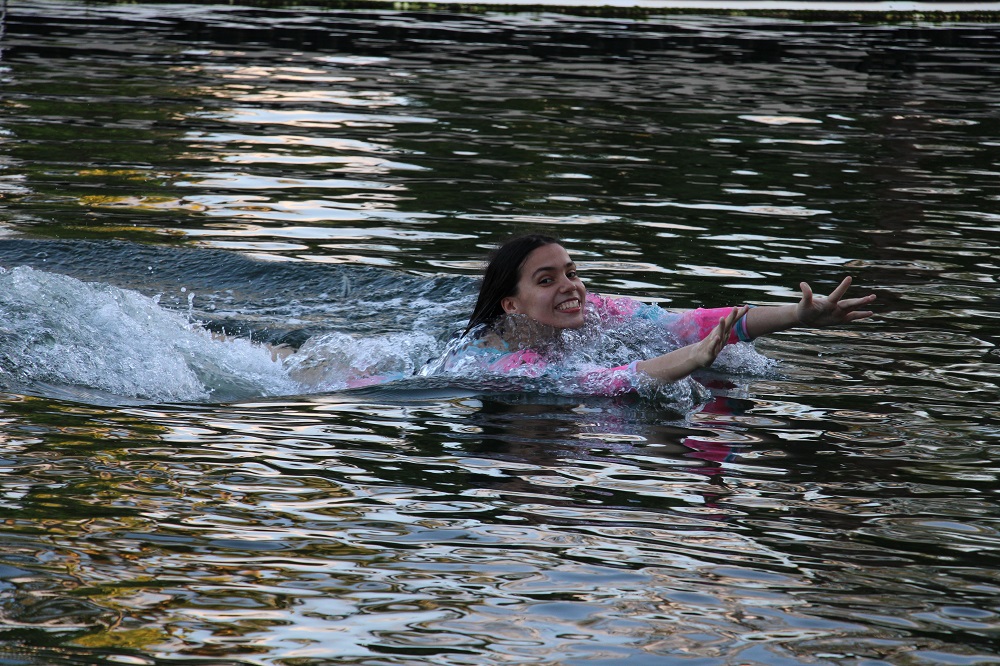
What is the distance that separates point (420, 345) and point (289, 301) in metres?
1.66

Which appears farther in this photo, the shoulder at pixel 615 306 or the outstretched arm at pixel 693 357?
the shoulder at pixel 615 306

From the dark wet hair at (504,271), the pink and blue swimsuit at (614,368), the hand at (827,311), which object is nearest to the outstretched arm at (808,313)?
the hand at (827,311)

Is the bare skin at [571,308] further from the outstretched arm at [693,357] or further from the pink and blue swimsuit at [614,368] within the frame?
the pink and blue swimsuit at [614,368]

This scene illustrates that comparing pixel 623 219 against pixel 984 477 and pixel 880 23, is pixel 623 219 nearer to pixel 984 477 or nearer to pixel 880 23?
pixel 984 477

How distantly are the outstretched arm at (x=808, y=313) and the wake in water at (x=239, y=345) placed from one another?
0.50 m

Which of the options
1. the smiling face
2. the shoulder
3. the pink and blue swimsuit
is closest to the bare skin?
the smiling face

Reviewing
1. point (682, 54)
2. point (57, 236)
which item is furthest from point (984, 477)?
point (682, 54)

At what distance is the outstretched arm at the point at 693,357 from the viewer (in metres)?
6.46

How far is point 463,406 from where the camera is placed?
7215mm

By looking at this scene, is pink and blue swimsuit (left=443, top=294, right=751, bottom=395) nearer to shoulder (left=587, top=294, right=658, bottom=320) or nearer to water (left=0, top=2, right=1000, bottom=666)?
shoulder (left=587, top=294, right=658, bottom=320)

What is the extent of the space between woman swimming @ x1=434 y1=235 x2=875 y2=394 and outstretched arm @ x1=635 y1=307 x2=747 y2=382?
0.04 metres

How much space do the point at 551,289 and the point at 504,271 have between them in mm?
312

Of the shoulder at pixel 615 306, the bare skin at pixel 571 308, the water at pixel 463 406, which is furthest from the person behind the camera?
the shoulder at pixel 615 306

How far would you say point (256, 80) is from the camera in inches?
831
